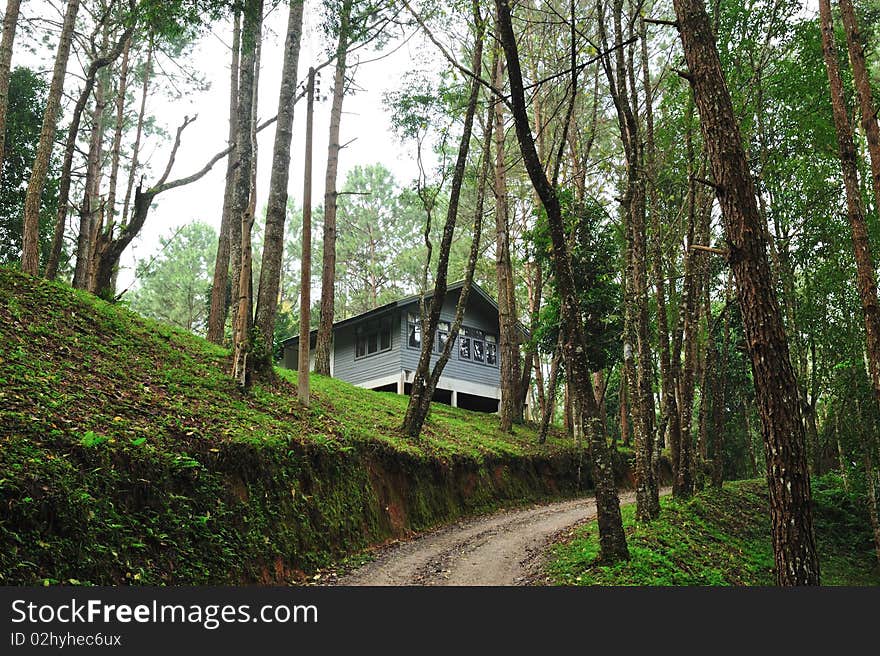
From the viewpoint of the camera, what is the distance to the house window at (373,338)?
25.5 m

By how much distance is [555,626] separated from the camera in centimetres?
428

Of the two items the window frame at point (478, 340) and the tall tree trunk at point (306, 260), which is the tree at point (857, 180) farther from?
the window frame at point (478, 340)

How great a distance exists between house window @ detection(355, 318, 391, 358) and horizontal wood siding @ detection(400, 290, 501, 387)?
3.40 feet

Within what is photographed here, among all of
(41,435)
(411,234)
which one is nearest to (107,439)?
(41,435)

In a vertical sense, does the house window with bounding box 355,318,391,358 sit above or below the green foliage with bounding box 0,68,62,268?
below

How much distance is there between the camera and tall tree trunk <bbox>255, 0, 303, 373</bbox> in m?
12.3

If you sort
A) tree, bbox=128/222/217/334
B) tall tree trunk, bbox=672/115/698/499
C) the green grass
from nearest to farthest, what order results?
1. the green grass
2. tall tree trunk, bbox=672/115/698/499
3. tree, bbox=128/222/217/334

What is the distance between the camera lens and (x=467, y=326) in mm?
27500

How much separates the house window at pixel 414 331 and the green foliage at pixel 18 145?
13328mm

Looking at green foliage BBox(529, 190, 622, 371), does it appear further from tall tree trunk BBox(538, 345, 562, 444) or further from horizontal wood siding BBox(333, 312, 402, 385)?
horizontal wood siding BBox(333, 312, 402, 385)

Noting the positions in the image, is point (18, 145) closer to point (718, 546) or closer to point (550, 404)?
point (550, 404)

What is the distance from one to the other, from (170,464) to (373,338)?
64.4 feet

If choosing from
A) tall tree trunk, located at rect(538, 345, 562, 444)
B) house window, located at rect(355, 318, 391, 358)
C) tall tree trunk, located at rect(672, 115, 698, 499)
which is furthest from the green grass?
house window, located at rect(355, 318, 391, 358)

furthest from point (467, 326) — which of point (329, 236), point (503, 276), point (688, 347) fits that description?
point (688, 347)
